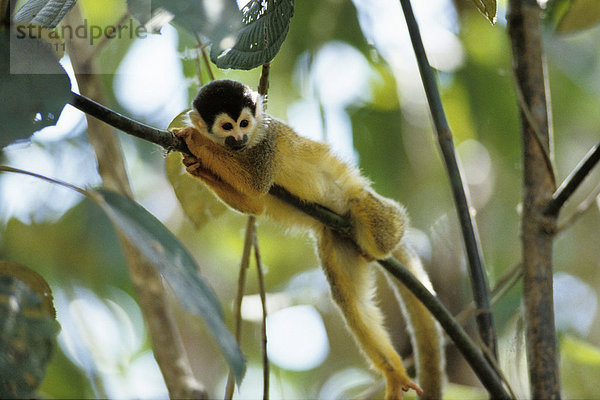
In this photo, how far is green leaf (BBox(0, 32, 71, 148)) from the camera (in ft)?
4.61

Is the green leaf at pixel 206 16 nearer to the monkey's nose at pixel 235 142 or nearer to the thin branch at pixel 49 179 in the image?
the thin branch at pixel 49 179

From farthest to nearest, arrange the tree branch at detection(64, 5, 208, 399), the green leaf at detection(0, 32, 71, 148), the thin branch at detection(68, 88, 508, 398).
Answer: the tree branch at detection(64, 5, 208, 399) → the thin branch at detection(68, 88, 508, 398) → the green leaf at detection(0, 32, 71, 148)

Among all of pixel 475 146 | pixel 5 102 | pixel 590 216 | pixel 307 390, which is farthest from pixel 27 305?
pixel 590 216

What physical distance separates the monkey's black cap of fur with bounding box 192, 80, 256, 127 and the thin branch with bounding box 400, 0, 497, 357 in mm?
864

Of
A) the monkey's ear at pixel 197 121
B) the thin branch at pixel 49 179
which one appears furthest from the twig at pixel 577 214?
the thin branch at pixel 49 179

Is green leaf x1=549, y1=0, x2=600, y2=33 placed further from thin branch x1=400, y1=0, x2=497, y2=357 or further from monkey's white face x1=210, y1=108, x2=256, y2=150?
monkey's white face x1=210, y1=108, x2=256, y2=150

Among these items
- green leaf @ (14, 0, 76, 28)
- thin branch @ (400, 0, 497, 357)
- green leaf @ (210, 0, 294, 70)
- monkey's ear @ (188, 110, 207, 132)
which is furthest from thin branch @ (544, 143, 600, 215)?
green leaf @ (14, 0, 76, 28)

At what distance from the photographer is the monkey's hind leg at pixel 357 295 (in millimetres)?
3080

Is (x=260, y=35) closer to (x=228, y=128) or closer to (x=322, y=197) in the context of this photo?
(x=228, y=128)

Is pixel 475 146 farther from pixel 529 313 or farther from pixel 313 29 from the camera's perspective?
pixel 529 313

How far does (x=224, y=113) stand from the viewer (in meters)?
2.74

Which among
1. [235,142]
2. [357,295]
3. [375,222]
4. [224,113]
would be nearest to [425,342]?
[357,295]

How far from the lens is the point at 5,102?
1435 millimetres

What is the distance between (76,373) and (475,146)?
4200 mm
